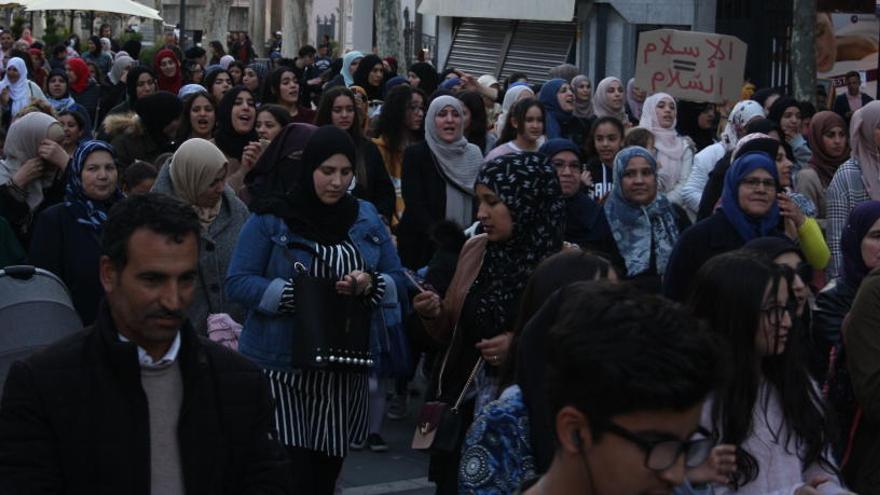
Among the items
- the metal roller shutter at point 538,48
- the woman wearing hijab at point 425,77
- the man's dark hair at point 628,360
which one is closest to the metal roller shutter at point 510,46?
the metal roller shutter at point 538,48

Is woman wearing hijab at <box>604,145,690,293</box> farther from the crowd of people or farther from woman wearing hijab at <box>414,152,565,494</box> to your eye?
woman wearing hijab at <box>414,152,565,494</box>

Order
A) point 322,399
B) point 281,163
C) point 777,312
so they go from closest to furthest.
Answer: point 777,312
point 322,399
point 281,163

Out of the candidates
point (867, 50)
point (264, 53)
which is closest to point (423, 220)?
point (867, 50)

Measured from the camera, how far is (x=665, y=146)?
12.1m

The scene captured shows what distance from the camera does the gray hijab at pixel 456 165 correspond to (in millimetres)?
9992

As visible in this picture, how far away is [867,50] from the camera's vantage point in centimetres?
2372

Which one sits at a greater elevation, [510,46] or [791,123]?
[510,46]

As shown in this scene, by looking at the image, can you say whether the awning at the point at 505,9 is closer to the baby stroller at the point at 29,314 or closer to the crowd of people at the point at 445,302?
the crowd of people at the point at 445,302

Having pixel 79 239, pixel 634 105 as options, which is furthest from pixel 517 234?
pixel 634 105

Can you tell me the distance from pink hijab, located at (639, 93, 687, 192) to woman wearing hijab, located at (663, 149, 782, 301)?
409 cm

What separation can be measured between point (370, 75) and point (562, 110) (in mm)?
2826

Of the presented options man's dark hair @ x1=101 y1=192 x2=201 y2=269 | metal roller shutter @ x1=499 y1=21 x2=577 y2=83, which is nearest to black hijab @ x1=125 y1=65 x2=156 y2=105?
man's dark hair @ x1=101 y1=192 x2=201 y2=269

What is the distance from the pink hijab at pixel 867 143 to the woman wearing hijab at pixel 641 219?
166 cm

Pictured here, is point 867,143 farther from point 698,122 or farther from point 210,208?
point 210,208
